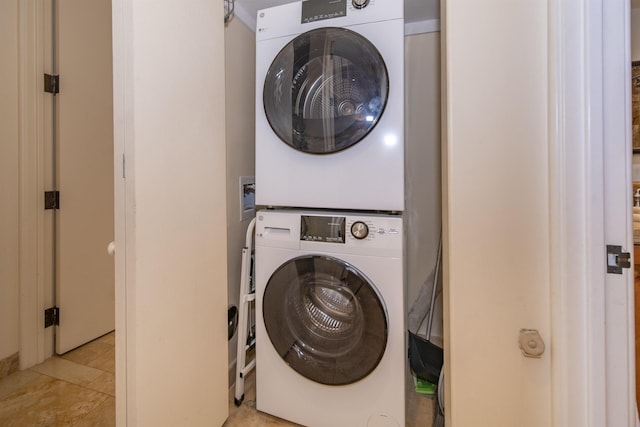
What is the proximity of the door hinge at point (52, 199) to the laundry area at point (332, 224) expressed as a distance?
131 cm

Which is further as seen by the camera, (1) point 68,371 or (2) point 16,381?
(1) point 68,371

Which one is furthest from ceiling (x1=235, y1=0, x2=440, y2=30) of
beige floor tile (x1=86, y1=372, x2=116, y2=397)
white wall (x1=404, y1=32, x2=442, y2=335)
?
beige floor tile (x1=86, y1=372, x2=116, y2=397)

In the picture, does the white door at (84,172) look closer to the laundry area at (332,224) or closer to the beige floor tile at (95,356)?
the beige floor tile at (95,356)

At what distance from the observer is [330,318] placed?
123 centimetres

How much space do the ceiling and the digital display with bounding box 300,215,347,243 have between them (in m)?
1.32

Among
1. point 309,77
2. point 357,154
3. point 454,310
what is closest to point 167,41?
point 309,77

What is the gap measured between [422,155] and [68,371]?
256 centimetres

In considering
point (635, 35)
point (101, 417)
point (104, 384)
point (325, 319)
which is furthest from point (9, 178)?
point (635, 35)

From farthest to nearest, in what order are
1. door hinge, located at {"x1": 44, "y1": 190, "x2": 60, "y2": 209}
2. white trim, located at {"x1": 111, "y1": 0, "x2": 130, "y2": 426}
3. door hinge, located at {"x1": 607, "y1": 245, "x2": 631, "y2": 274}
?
door hinge, located at {"x1": 44, "y1": 190, "x2": 60, "y2": 209}, white trim, located at {"x1": 111, "y1": 0, "x2": 130, "y2": 426}, door hinge, located at {"x1": 607, "y1": 245, "x2": 631, "y2": 274}

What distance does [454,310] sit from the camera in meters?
0.94

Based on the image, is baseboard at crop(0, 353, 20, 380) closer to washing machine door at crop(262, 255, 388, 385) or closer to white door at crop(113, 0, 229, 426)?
white door at crop(113, 0, 229, 426)

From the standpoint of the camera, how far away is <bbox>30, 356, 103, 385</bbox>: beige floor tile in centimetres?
159

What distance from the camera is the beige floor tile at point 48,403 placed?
1306 mm

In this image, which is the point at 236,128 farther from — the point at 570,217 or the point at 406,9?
the point at 570,217
